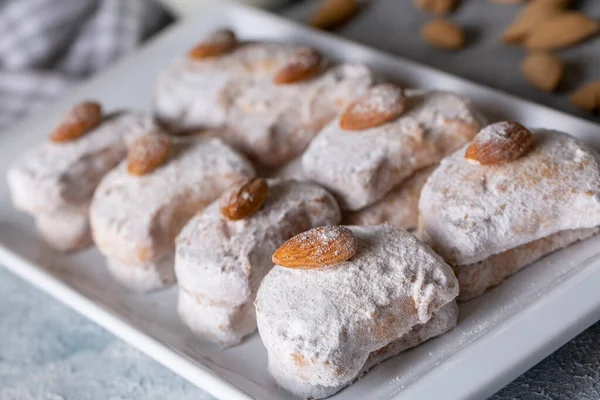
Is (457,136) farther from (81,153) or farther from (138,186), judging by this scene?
(81,153)

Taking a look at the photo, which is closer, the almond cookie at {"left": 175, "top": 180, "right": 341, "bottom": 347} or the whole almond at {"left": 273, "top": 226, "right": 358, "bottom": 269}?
the whole almond at {"left": 273, "top": 226, "right": 358, "bottom": 269}

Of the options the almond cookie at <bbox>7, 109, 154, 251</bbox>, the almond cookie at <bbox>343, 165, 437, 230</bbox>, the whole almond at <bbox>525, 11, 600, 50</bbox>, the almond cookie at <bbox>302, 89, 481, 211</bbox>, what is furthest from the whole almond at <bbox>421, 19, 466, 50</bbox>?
the almond cookie at <bbox>7, 109, 154, 251</bbox>

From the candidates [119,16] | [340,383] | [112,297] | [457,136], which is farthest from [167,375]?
[119,16]

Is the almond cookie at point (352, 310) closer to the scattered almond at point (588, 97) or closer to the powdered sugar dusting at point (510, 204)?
the powdered sugar dusting at point (510, 204)

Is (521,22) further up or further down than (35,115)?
further up

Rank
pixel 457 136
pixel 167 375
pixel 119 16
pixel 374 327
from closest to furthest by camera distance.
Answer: pixel 374 327 < pixel 167 375 < pixel 457 136 < pixel 119 16

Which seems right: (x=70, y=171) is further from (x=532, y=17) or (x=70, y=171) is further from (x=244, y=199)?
(x=532, y=17)

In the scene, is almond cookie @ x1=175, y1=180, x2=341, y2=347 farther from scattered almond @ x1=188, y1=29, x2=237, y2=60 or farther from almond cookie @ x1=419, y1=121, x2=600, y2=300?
scattered almond @ x1=188, y1=29, x2=237, y2=60

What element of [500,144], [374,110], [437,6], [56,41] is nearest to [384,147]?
[374,110]

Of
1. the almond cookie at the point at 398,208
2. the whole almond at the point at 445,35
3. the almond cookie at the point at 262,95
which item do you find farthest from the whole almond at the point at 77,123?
the whole almond at the point at 445,35
